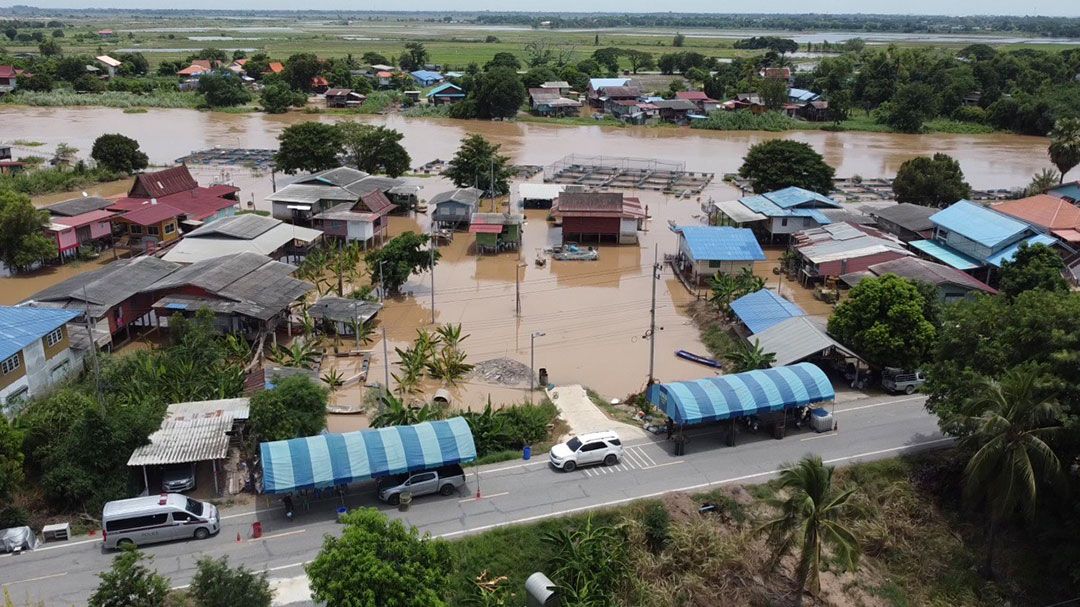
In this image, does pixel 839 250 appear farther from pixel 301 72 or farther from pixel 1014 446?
pixel 301 72

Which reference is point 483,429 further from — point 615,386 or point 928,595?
point 928,595

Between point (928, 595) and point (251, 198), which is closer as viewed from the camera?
point (928, 595)

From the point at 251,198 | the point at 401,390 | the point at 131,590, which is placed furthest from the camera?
the point at 251,198

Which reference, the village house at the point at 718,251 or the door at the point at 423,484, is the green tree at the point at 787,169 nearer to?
the village house at the point at 718,251

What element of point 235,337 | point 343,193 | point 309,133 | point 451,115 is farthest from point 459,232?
point 451,115

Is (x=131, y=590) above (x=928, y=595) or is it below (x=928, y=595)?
above

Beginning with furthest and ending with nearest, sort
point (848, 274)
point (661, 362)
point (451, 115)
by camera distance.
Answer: point (451, 115) → point (848, 274) → point (661, 362)
